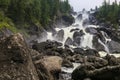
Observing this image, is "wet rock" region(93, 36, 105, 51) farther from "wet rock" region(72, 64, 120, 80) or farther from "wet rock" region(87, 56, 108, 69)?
"wet rock" region(72, 64, 120, 80)

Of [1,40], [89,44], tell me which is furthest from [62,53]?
[1,40]

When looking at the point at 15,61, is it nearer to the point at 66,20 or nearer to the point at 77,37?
the point at 77,37

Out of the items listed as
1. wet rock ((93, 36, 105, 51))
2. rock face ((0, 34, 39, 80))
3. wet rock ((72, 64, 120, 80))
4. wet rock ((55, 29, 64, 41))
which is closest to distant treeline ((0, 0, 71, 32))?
wet rock ((55, 29, 64, 41))

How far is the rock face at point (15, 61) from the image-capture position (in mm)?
11953

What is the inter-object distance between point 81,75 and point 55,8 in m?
127

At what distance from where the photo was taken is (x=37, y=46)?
7112cm

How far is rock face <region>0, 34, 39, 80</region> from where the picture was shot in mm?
11953

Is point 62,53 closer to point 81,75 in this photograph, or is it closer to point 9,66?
point 81,75

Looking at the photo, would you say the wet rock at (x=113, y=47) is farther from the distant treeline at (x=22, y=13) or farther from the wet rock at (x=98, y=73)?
the wet rock at (x=98, y=73)

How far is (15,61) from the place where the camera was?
12.2 meters

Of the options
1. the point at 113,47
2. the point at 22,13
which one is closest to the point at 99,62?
the point at 113,47

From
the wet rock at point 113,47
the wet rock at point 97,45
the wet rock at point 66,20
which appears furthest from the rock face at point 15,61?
the wet rock at point 66,20

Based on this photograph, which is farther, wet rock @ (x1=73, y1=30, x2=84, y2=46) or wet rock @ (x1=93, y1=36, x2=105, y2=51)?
wet rock @ (x1=73, y1=30, x2=84, y2=46)

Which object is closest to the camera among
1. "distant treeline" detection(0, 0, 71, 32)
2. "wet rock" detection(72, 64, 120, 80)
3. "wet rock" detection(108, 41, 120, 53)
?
"wet rock" detection(72, 64, 120, 80)
